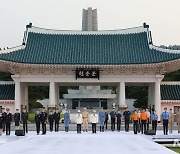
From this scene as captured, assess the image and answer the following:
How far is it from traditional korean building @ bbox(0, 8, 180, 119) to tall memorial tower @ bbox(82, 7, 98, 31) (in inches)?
360

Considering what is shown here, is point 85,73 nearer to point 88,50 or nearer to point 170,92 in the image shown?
point 88,50

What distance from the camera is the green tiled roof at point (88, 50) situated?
34.1 m

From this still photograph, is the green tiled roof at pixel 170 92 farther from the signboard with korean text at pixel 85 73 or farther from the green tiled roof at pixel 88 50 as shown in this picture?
the signboard with korean text at pixel 85 73

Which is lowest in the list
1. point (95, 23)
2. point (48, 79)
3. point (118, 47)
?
point (48, 79)

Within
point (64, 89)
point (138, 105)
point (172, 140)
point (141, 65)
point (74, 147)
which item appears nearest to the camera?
point (74, 147)

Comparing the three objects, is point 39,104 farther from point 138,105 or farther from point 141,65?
point 141,65

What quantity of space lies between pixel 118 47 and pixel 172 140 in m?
18.1

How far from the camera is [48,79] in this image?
34.7 metres

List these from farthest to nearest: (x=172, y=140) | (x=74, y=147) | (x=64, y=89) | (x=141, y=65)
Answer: (x=64, y=89)
(x=141, y=65)
(x=172, y=140)
(x=74, y=147)

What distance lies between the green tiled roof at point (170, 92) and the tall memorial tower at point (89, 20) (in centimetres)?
1315

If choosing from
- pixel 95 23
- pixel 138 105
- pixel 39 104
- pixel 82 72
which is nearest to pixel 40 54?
pixel 82 72

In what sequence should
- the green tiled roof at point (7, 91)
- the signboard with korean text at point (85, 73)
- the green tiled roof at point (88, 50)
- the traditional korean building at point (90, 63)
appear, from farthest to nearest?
the green tiled roof at point (7, 91), the signboard with korean text at point (85, 73), the green tiled roof at point (88, 50), the traditional korean building at point (90, 63)

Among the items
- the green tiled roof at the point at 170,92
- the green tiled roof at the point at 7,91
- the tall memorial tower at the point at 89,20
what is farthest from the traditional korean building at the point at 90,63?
the tall memorial tower at the point at 89,20

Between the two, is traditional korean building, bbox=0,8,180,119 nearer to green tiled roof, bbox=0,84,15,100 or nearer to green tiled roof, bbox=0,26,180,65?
green tiled roof, bbox=0,26,180,65
